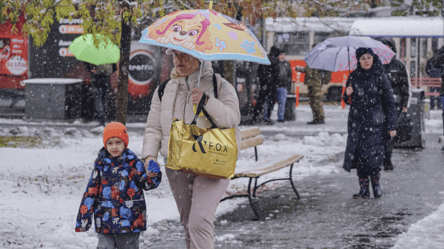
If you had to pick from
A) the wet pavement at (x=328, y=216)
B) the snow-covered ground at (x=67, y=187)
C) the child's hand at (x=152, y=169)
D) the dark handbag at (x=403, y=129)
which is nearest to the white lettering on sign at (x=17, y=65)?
the snow-covered ground at (x=67, y=187)

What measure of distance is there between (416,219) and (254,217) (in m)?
1.66

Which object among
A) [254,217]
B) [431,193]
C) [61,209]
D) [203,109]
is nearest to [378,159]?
[431,193]

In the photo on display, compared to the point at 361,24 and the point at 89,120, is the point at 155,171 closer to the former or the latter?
the point at 89,120

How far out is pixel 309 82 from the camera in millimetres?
18172

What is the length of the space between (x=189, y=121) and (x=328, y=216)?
10.3ft

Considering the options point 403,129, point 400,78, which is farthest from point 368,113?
point 403,129

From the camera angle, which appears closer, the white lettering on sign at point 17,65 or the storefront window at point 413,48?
the white lettering on sign at point 17,65

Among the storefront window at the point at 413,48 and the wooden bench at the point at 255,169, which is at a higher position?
the storefront window at the point at 413,48

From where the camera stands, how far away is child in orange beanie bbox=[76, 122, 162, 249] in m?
4.21

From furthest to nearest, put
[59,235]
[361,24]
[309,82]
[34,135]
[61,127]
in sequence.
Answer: [361,24] → [309,82] → [61,127] → [34,135] → [59,235]

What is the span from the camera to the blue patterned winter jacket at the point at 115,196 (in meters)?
4.21

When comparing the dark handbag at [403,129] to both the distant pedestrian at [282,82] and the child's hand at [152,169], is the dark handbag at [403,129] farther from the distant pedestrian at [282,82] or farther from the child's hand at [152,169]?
the distant pedestrian at [282,82]

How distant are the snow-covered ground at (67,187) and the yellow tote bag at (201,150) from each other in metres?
1.85

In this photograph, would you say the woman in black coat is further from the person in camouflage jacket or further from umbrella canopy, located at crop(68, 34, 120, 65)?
the person in camouflage jacket
